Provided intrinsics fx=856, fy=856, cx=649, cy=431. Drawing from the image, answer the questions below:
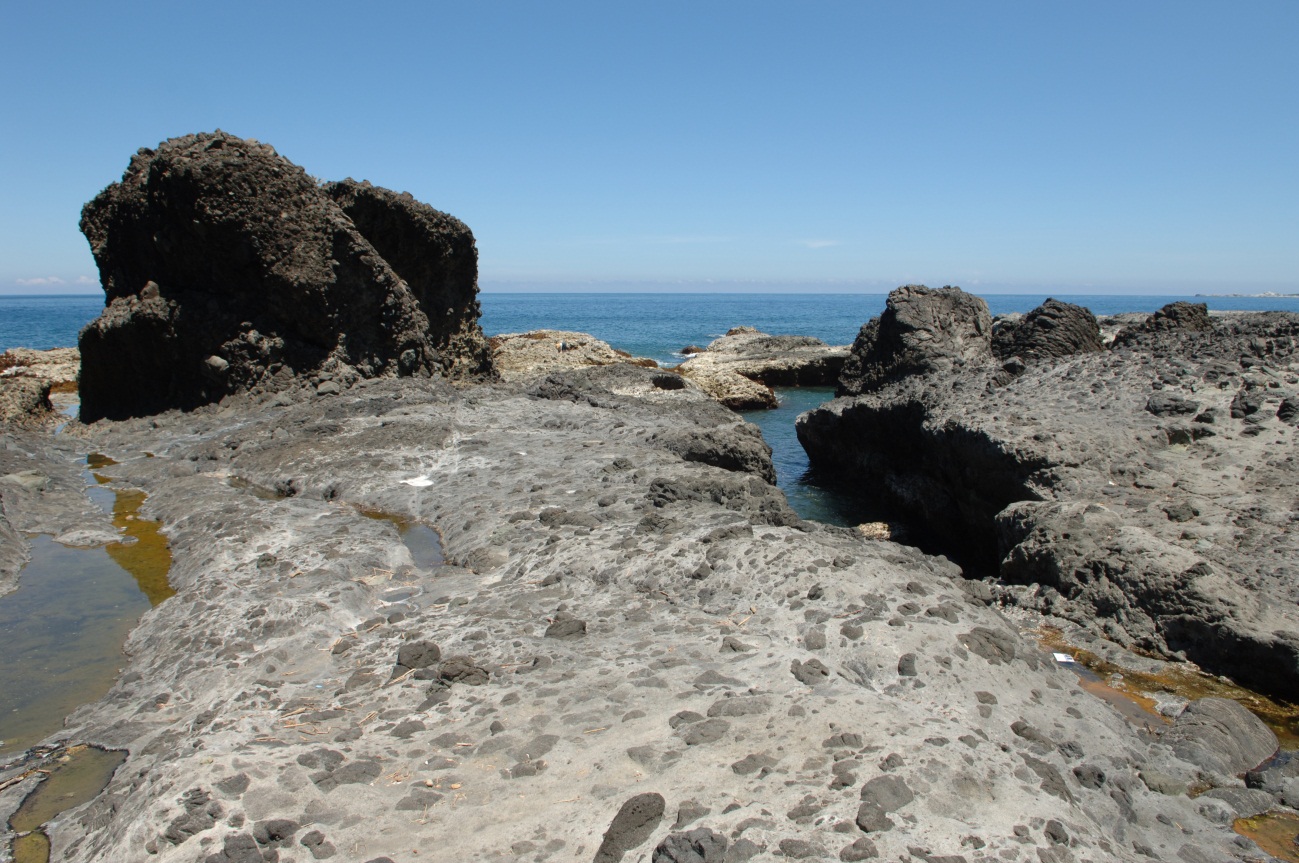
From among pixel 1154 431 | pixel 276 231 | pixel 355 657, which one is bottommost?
pixel 355 657

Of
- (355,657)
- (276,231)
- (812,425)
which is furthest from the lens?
(812,425)

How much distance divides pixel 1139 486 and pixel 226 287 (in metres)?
15.6

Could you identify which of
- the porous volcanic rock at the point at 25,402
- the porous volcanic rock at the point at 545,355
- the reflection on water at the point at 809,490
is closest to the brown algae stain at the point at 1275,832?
the reflection on water at the point at 809,490

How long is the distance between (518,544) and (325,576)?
1.80 m

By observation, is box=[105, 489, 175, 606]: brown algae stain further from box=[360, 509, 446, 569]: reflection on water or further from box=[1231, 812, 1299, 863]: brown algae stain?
box=[1231, 812, 1299, 863]: brown algae stain

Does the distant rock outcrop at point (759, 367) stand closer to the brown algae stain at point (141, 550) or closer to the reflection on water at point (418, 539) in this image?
the reflection on water at point (418, 539)

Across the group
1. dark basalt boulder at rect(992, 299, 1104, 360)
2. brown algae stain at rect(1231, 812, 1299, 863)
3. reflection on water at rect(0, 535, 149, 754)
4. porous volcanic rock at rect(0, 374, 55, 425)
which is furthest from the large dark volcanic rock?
brown algae stain at rect(1231, 812, 1299, 863)

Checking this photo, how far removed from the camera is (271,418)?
48.1 ft

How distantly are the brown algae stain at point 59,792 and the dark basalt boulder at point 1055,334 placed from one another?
1424 centimetres

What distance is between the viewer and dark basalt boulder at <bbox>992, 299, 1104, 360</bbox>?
15.0 metres

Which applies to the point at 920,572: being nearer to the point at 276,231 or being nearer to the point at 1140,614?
the point at 1140,614

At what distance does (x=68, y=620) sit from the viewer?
303 inches

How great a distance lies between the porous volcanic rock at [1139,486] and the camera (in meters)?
8.30

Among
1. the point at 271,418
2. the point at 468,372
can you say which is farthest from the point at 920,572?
the point at 468,372
